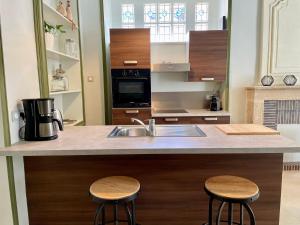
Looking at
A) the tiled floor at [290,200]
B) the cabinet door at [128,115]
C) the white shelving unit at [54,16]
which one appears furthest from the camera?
the cabinet door at [128,115]

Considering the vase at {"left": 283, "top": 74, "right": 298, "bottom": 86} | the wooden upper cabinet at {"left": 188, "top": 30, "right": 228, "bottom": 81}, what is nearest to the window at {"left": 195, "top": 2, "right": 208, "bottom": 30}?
the wooden upper cabinet at {"left": 188, "top": 30, "right": 228, "bottom": 81}

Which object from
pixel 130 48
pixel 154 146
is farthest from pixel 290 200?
pixel 130 48

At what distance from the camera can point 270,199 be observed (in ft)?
5.78

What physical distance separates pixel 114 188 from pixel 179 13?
3429 millimetres

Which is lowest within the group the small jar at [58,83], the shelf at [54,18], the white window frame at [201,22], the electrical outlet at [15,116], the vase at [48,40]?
the electrical outlet at [15,116]

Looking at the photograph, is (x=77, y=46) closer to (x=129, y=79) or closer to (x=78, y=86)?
(x=78, y=86)

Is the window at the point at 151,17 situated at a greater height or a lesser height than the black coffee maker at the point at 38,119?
greater

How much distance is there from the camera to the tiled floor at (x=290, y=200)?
223 cm

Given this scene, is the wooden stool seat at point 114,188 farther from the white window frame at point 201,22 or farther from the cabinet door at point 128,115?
the white window frame at point 201,22

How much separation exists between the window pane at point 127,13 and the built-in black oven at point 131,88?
45.6 inches

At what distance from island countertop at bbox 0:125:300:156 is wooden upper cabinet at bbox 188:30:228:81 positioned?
72.7 inches

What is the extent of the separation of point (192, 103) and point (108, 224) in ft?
8.82

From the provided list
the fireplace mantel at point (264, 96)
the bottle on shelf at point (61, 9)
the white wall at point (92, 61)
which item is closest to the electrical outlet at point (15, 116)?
the bottle on shelf at point (61, 9)

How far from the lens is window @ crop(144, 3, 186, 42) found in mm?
3914
